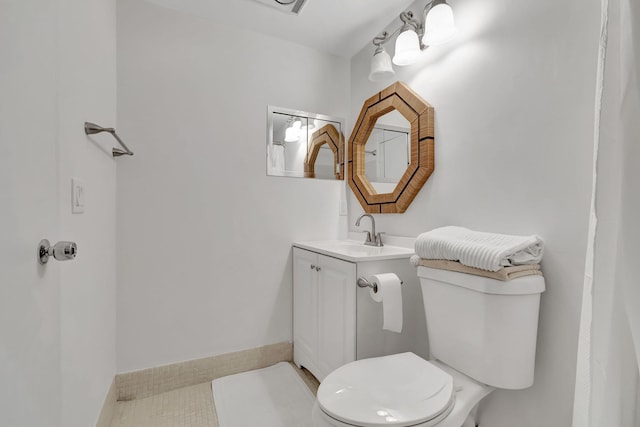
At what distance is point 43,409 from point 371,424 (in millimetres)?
767

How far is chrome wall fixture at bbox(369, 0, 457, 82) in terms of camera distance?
1.26 m

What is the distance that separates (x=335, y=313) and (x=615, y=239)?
1068 mm

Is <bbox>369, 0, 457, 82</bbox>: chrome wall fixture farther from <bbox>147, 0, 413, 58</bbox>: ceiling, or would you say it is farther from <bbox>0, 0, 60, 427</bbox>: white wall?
<bbox>0, 0, 60, 427</bbox>: white wall

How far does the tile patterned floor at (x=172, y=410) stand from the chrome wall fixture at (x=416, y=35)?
72.9 inches

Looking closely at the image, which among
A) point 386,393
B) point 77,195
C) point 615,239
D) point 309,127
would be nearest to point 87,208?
point 77,195

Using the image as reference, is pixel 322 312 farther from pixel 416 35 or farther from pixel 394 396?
pixel 416 35

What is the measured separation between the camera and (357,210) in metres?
2.11

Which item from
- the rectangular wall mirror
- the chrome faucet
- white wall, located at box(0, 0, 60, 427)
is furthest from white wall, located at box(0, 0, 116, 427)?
the chrome faucet

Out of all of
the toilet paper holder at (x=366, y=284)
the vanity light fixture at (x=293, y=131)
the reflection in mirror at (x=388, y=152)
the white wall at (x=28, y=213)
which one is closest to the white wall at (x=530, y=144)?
the reflection in mirror at (x=388, y=152)

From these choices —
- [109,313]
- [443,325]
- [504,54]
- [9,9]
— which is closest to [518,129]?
[504,54]

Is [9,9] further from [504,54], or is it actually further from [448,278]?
[504,54]

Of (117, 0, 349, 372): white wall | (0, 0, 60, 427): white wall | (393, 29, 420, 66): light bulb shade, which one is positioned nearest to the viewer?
(0, 0, 60, 427): white wall

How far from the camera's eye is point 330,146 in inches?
84.1

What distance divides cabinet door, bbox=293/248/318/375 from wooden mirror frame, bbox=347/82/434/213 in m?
0.55
